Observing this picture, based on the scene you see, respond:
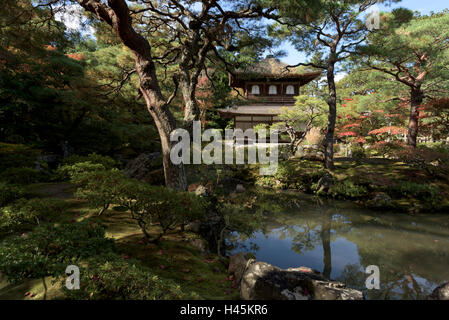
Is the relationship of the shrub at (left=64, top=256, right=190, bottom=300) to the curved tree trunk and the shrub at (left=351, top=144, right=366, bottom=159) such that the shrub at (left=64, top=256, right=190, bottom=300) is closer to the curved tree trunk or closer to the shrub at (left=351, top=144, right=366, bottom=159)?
the curved tree trunk

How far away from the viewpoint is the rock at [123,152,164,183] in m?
8.57

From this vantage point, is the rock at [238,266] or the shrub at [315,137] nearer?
the rock at [238,266]

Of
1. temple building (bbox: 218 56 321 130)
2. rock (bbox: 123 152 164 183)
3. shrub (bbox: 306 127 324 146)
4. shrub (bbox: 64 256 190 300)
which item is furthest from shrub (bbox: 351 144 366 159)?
shrub (bbox: 64 256 190 300)

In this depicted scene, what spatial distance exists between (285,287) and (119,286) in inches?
73.3

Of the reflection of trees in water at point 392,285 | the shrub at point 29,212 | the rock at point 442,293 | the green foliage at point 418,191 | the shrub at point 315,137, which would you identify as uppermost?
the shrub at point 315,137

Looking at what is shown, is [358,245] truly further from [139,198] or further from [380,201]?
[139,198]

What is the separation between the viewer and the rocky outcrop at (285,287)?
258 centimetres

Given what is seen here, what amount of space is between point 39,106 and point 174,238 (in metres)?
8.68

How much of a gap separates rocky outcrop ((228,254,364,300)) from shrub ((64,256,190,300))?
2.83ft

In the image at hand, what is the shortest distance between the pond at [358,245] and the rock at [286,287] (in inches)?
51.6

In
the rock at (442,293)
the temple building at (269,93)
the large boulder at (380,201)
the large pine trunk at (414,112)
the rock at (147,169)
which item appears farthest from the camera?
the temple building at (269,93)

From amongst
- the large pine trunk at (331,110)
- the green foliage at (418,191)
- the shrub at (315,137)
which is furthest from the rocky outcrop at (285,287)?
the shrub at (315,137)

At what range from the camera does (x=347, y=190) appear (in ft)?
28.6

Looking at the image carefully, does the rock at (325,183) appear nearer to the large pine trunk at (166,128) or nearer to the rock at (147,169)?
the rock at (147,169)
